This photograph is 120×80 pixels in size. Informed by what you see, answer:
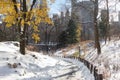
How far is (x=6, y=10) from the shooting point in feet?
95.0

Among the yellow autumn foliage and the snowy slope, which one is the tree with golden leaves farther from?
the snowy slope

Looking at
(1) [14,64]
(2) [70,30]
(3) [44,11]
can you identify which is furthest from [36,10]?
(2) [70,30]

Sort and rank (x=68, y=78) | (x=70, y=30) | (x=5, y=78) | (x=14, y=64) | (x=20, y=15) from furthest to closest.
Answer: (x=70, y=30), (x=20, y=15), (x=14, y=64), (x=68, y=78), (x=5, y=78)

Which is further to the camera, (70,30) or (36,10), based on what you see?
(70,30)

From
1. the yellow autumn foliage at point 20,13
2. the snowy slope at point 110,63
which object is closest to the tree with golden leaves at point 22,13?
the yellow autumn foliage at point 20,13

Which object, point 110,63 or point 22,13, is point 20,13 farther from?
point 110,63

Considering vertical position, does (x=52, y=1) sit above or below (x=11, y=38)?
above

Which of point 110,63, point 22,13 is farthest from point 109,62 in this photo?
point 22,13

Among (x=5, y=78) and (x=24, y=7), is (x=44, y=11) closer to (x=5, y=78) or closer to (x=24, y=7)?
(x=24, y=7)

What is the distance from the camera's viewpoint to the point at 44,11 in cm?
3025

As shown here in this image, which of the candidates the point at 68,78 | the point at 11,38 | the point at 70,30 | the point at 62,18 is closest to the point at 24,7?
the point at 68,78

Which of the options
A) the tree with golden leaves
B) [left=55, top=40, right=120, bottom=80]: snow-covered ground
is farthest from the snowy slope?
the tree with golden leaves

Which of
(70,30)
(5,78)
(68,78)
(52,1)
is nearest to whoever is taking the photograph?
(5,78)

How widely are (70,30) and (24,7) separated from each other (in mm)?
58603
